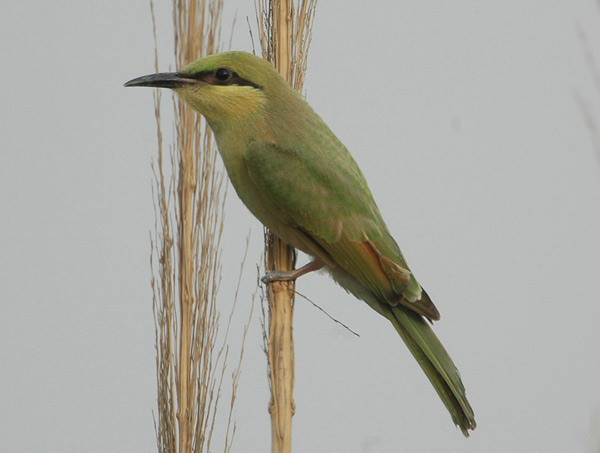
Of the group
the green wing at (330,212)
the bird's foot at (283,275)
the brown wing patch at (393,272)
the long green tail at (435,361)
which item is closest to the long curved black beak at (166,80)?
the green wing at (330,212)

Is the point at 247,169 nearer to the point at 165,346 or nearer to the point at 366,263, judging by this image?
the point at 366,263

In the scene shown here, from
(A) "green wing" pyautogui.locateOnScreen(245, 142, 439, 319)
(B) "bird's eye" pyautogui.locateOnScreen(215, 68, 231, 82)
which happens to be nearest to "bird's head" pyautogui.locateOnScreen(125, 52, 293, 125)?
(B) "bird's eye" pyautogui.locateOnScreen(215, 68, 231, 82)

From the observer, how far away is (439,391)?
228cm

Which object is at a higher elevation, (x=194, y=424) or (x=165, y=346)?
(x=165, y=346)

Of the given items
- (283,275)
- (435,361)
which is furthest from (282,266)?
(435,361)

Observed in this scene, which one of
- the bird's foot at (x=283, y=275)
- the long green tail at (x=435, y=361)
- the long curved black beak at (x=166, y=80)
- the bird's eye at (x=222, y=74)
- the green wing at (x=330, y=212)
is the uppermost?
the bird's eye at (x=222, y=74)

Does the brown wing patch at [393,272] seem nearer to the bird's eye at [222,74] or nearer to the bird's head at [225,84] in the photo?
Result: the bird's head at [225,84]

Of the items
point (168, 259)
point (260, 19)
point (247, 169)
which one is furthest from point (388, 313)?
point (260, 19)

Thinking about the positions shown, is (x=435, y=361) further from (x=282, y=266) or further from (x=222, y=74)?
(x=222, y=74)

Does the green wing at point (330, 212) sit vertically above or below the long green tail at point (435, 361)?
above

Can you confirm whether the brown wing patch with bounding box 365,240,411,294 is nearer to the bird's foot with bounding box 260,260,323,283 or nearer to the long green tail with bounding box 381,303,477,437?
the long green tail with bounding box 381,303,477,437

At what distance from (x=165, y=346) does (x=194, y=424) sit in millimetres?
224

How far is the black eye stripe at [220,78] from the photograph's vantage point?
2.28 metres

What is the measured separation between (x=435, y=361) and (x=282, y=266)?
607mm
